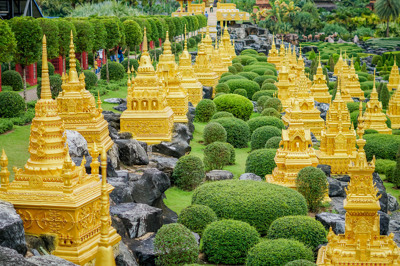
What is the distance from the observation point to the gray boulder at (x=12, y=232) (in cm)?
885

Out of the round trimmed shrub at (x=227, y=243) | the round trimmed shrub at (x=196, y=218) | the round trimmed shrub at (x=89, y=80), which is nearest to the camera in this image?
the round trimmed shrub at (x=227, y=243)

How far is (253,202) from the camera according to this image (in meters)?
15.2

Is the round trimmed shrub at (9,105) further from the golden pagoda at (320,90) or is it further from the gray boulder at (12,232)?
the golden pagoda at (320,90)

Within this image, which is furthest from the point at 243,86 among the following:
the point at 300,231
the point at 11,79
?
the point at 300,231

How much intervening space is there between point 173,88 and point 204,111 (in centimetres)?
383

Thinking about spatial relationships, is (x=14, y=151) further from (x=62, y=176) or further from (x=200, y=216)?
(x=62, y=176)

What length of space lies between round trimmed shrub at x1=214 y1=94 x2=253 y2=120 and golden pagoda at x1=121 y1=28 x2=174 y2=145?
986 centimetres

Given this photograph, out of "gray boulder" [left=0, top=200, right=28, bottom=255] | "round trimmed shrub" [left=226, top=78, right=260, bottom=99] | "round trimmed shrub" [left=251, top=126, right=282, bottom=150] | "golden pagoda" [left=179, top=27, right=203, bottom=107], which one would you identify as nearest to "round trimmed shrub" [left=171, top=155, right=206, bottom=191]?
"round trimmed shrub" [left=251, top=126, right=282, bottom=150]

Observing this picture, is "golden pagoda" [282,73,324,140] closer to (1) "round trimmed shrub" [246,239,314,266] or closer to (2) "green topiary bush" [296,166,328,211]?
(2) "green topiary bush" [296,166,328,211]

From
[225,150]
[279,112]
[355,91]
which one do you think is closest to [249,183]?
[225,150]

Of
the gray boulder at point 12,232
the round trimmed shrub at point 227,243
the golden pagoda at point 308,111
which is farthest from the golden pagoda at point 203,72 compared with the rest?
the gray boulder at point 12,232

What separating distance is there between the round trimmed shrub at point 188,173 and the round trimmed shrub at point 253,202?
75.5 inches

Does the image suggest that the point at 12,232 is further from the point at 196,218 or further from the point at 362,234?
the point at 196,218

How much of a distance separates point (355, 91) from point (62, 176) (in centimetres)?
3343
